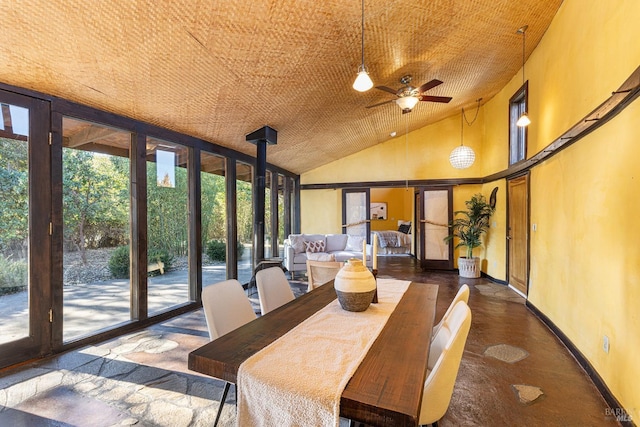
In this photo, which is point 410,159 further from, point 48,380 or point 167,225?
point 48,380

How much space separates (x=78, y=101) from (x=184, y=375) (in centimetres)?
271

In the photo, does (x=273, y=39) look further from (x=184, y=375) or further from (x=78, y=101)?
(x=184, y=375)

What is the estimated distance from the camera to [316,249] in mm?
6422

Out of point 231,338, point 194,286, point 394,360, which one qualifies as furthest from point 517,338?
point 194,286

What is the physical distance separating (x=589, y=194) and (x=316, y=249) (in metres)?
4.64

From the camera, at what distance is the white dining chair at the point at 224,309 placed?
1.69 m

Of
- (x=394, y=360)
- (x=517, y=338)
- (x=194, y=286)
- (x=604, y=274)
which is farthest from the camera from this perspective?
(x=194, y=286)

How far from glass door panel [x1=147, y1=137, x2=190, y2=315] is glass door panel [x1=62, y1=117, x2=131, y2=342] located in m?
0.27

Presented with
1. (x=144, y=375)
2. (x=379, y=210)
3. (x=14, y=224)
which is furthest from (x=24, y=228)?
(x=379, y=210)

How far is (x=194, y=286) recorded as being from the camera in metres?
4.21

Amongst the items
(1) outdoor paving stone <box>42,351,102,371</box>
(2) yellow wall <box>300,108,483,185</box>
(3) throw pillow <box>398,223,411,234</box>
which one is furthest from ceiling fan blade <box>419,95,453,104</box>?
(3) throw pillow <box>398,223,411,234</box>

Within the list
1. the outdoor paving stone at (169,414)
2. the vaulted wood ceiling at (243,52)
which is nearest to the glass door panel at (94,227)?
the vaulted wood ceiling at (243,52)

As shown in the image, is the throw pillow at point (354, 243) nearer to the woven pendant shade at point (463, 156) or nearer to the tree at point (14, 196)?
the woven pendant shade at point (463, 156)

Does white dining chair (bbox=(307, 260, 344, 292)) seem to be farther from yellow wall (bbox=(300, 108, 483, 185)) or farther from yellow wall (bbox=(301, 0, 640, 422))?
yellow wall (bbox=(300, 108, 483, 185))
